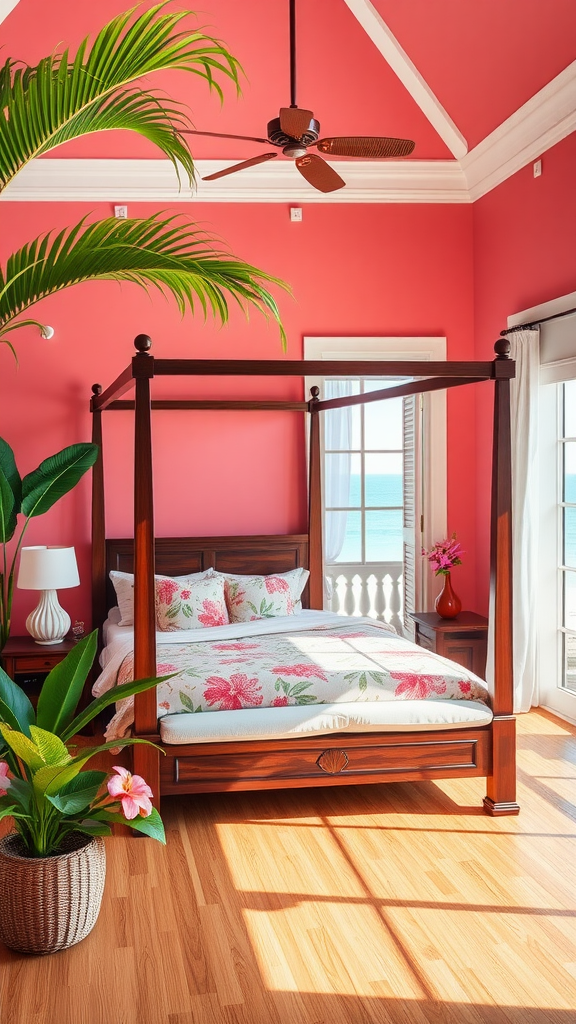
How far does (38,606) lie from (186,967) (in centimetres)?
292

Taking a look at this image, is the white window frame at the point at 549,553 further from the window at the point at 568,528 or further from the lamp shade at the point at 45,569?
the lamp shade at the point at 45,569

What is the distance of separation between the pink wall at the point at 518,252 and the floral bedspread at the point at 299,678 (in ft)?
6.96

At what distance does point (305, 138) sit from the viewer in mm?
3348

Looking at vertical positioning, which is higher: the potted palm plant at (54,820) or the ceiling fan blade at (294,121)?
the ceiling fan blade at (294,121)

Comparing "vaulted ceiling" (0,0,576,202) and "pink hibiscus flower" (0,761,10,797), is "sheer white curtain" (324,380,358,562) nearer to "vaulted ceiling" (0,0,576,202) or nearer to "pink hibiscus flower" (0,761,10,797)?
"vaulted ceiling" (0,0,576,202)

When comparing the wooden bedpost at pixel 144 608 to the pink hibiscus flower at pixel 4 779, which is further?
Result: the wooden bedpost at pixel 144 608

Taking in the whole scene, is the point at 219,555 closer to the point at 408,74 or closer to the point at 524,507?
the point at 524,507

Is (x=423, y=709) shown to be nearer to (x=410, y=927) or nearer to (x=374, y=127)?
(x=410, y=927)

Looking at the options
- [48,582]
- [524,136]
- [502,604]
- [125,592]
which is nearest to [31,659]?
[48,582]

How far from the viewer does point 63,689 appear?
296 cm

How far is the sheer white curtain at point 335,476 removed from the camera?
6750 mm

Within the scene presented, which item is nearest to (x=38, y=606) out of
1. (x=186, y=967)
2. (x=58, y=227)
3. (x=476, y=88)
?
(x=58, y=227)

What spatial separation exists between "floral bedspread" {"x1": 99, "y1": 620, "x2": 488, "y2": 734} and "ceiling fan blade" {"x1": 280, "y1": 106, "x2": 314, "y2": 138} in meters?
2.09

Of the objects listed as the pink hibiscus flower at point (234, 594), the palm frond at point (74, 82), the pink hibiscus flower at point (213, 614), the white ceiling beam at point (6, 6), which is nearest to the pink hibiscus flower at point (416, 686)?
the pink hibiscus flower at point (213, 614)
